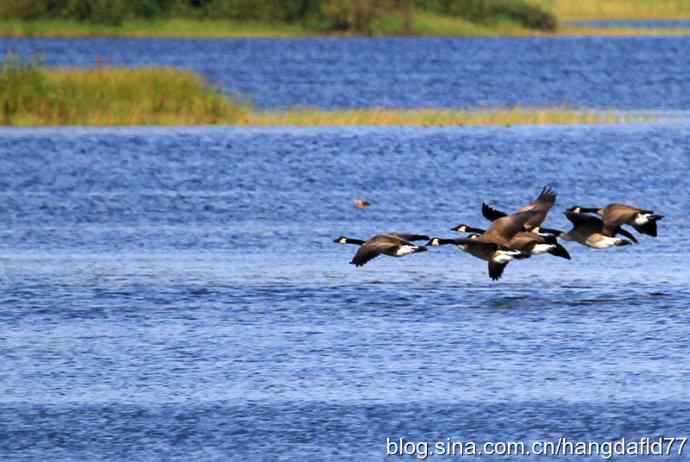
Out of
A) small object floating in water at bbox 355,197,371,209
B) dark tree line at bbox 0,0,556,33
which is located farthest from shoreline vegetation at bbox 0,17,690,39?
small object floating in water at bbox 355,197,371,209

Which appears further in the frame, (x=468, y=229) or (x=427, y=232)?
(x=427, y=232)

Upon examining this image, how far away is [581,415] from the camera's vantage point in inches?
685

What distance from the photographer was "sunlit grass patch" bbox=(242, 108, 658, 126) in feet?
178

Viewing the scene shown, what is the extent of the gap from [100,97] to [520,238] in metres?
29.8

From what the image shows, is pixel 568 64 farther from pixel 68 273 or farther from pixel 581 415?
pixel 581 415

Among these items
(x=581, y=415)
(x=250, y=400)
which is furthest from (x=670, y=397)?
(x=250, y=400)

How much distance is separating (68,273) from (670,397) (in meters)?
11.3

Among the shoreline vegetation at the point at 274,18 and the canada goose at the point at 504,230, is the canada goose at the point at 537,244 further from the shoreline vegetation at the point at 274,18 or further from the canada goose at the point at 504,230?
the shoreline vegetation at the point at 274,18

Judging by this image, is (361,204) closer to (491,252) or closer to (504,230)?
(504,230)

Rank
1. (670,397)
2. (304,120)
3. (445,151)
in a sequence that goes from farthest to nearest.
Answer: (304,120) < (445,151) < (670,397)

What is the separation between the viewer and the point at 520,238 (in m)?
23.0

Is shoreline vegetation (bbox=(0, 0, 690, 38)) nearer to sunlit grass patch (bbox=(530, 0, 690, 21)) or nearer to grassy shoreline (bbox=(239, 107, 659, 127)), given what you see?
sunlit grass patch (bbox=(530, 0, 690, 21))

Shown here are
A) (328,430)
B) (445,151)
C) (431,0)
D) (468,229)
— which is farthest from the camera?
(431,0)

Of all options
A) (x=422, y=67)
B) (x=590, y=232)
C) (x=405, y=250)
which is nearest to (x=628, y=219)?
(x=590, y=232)
